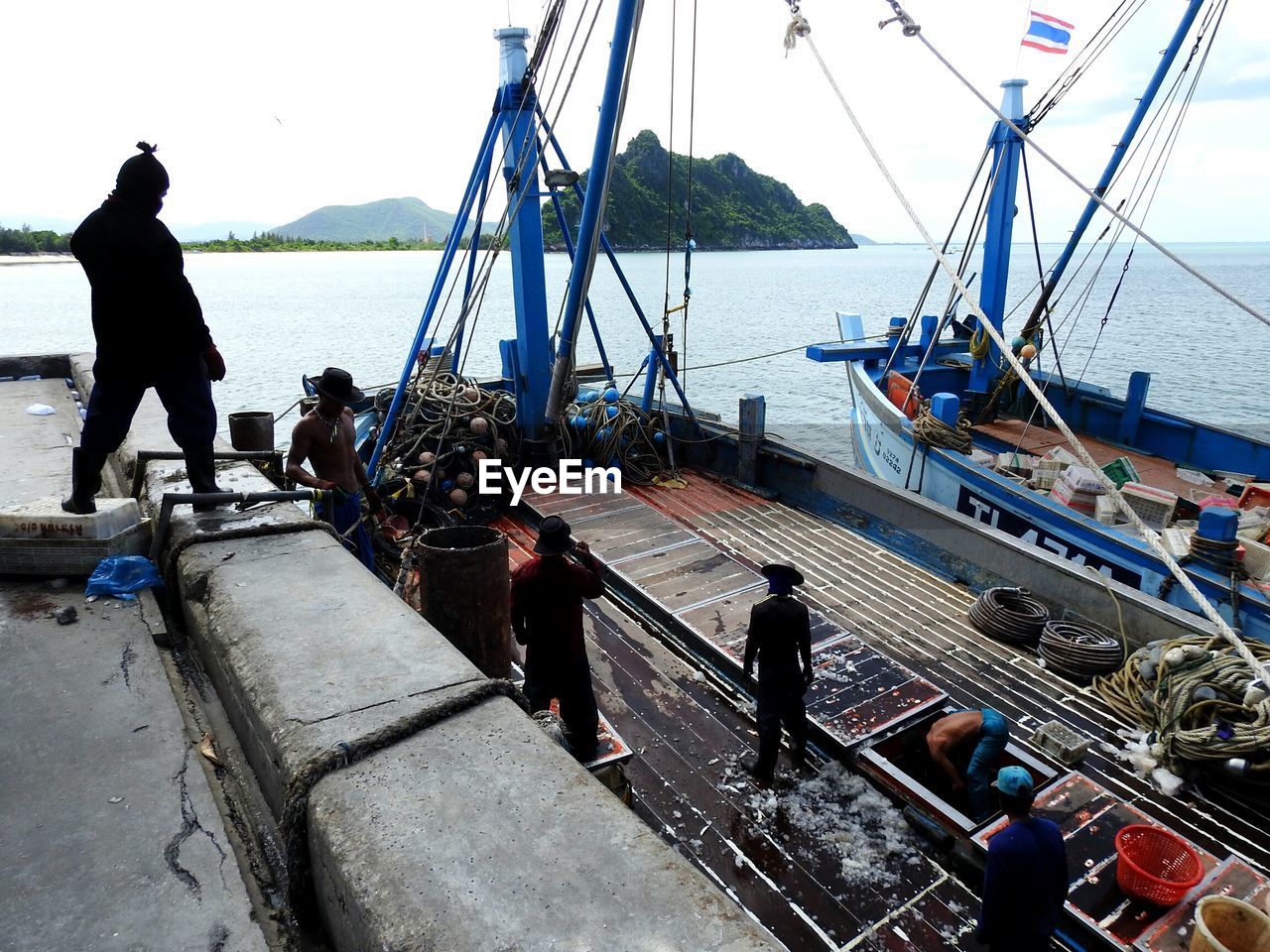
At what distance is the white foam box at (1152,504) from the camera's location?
25.3ft

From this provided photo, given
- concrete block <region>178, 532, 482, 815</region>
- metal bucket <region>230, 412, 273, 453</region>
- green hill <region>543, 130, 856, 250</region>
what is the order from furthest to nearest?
green hill <region>543, 130, 856, 250</region>
metal bucket <region>230, 412, 273, 453</region>
concrete block <region>178, 532, 482, 815</region>

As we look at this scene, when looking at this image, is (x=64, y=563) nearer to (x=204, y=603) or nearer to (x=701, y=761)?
(x=204, y=603)

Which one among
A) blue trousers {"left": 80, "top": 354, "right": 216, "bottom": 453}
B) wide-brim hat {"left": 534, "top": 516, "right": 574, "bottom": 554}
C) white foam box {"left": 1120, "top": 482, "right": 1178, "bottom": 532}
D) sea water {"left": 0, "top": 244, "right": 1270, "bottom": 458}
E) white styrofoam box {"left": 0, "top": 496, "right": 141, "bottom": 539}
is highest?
blue trousers {"left": 80, "top": 354, "right": 216, "bottom": 453}

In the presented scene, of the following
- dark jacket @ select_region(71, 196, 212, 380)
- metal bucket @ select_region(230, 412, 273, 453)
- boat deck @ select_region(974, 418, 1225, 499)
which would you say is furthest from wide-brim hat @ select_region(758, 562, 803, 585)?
boat deck @ select_region(974, 418, 1225, 499)

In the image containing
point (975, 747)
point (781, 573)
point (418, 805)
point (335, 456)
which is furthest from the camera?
point (335, 456)

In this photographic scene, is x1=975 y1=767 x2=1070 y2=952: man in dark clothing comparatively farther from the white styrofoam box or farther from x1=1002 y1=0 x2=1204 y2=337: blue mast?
x1=1002 y1=0 x2=1204 y2=337: blue mast

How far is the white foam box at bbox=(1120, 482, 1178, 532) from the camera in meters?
7.73

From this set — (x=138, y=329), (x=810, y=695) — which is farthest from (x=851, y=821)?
(x=138, y=329)

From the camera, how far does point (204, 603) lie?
8.99 feet

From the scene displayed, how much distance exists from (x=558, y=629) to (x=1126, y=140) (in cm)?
988

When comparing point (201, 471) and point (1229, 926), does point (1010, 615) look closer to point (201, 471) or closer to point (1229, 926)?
point (1229, 926)

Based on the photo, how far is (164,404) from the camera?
3.29 meters

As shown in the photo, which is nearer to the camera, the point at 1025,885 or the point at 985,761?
the point at 1025,885

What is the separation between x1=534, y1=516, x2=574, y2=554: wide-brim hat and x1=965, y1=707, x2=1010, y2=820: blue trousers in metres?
2.56
